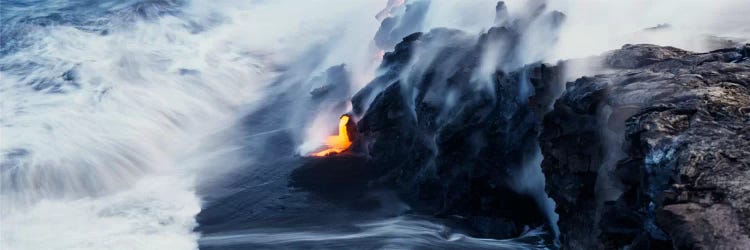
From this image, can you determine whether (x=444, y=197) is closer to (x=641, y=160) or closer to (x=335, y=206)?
(x=335, y=206)

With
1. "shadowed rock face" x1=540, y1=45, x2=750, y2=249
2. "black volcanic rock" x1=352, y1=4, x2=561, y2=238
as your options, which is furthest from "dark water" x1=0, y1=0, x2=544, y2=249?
"shadowed rock face" x1=540, y1=45, x2=750, y2=249

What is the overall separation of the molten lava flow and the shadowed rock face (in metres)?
7.63

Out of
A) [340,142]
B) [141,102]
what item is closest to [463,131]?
[340,142]

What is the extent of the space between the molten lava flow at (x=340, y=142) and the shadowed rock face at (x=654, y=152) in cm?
763

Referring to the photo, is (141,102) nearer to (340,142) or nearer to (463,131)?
(340,142)

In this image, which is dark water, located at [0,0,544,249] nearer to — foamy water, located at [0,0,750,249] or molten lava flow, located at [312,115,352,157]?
foamy water, located at [0,0,750,249]

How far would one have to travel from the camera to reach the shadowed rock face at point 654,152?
20.7 feet

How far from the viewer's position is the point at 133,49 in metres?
27.1

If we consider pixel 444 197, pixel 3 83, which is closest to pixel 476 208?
pixel 444 197

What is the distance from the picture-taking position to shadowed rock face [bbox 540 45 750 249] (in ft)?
20.7

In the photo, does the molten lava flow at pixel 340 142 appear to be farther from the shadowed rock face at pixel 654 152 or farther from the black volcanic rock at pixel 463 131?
the shadowed rock face at pixel 654 152

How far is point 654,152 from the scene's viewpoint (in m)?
7.45

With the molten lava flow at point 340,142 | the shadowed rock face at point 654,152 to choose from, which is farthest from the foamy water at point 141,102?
the shadowed rock face at point 654,152

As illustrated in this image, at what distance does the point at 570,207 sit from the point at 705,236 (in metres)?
4.21
